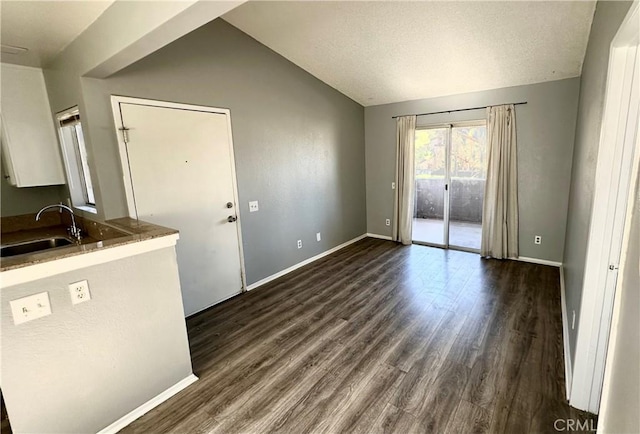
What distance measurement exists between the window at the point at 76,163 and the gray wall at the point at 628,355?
3449mm

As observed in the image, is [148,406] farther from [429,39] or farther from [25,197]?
[429,39]

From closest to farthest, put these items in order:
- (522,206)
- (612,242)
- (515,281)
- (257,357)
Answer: (612,242) → (257,357) → (515,281) → (522,206)

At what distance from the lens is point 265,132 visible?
359 centimetres

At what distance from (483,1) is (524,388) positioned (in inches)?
114

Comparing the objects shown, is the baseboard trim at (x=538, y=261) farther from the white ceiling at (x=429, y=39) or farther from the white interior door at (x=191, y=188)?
the white interior door at (x=191, y=188)

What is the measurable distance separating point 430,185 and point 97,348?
15.0 feet

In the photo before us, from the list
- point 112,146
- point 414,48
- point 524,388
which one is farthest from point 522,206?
point 112,146

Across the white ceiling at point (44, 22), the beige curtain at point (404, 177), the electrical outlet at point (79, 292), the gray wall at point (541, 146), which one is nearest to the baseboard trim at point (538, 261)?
the gray wall at point (541, 146)

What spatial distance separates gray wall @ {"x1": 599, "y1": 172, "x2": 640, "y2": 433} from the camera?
2.96 feet

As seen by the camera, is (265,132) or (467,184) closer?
(265,132)

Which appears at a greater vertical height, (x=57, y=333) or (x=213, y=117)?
(x=213, y=117)

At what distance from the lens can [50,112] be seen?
8.89 feet

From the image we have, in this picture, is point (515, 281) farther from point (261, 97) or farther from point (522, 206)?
point (261, 97)

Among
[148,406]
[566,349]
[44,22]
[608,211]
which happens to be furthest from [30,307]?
[566,349]
